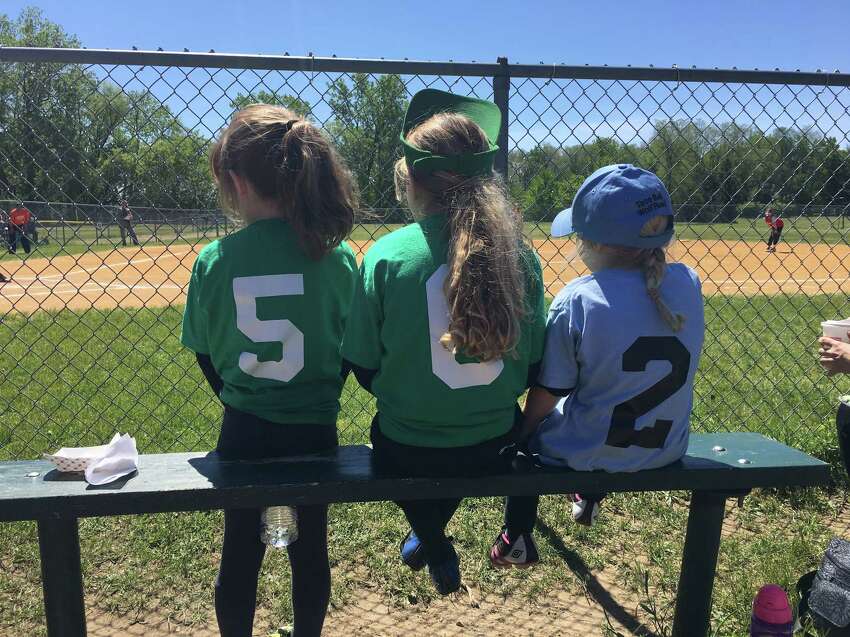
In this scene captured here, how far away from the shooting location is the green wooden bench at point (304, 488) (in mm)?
1966

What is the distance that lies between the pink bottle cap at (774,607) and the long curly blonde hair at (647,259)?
0.98 meters

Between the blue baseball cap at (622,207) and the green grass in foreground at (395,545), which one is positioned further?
the green grass in foreground at (395,545)

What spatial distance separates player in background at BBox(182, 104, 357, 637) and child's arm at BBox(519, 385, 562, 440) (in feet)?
1.96

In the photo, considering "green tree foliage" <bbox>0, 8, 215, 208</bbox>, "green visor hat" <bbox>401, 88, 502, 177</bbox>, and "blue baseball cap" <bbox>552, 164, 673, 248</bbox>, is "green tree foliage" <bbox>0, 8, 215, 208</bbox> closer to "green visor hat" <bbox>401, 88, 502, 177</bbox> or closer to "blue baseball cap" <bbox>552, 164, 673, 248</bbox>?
"green visor hat" <bbox>401, 88, 502, 177</bbox>

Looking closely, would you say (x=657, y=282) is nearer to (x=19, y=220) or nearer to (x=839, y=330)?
(x=839, y=330)

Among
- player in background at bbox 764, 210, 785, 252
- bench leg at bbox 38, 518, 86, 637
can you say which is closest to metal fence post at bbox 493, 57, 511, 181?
bench leg at bbox 38, 518, 86, 637

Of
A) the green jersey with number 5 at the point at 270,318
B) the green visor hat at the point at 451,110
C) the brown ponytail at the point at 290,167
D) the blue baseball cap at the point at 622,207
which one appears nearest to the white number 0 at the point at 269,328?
the green jersey with number 5 at the point at 270,318

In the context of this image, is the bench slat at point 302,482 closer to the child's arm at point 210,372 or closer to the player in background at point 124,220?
the child's arm at point 210,372

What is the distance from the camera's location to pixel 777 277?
1461 cm

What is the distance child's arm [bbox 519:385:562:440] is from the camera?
7.12ft

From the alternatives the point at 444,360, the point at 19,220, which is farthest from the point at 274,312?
the point at 19,220

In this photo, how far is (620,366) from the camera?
198cm

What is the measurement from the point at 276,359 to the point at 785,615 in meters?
1.79

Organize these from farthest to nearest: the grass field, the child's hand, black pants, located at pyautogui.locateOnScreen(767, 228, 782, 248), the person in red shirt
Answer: black pants, located at pyautogui.locateOnScreen(767, 228, 782, 248), the person in red shirt, the grass field, the child's hand
